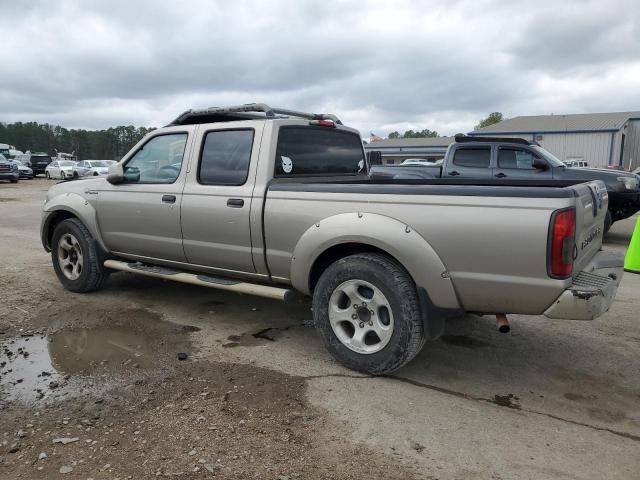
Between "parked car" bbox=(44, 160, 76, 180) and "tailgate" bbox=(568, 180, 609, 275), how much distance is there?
117 ft

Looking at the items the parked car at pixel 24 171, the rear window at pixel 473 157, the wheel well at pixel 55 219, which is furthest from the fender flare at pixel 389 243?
the parked car at pixel 24 171

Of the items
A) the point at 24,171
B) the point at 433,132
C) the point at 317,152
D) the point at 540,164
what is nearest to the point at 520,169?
the point at 540,164

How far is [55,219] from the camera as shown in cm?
599

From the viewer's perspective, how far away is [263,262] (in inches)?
166

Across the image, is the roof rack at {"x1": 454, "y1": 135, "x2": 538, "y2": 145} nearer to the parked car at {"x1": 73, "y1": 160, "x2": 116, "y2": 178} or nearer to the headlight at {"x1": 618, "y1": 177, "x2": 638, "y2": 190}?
the headlight at {"x1": 618, "y1": 177, "x2": 638, "y2": 190}

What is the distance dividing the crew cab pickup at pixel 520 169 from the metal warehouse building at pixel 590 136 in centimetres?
2965

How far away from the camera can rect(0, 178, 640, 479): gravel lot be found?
2697mm

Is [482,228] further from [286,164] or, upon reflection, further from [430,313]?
[286,164]

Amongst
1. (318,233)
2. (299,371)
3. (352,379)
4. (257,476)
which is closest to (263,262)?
(318,233)

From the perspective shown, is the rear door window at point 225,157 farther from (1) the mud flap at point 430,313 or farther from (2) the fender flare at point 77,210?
(1) the mud flap at point 430,313

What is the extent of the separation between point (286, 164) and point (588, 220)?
7.68ft

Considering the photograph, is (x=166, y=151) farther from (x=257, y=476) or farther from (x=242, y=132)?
(x=257, y=476)

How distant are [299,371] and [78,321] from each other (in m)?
2.37

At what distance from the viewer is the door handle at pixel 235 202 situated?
4258 mm
